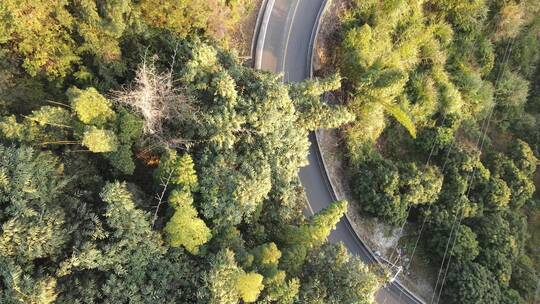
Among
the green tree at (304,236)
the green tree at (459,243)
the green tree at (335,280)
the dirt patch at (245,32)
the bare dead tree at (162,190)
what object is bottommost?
the green tree at (459,243)

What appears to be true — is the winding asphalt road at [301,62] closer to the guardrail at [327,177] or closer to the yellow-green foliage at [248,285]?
the guardrail at [327,177]

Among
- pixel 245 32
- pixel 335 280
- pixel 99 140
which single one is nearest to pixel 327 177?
pixel 335 280

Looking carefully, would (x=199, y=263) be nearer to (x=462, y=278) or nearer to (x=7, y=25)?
(x=7, y=25)

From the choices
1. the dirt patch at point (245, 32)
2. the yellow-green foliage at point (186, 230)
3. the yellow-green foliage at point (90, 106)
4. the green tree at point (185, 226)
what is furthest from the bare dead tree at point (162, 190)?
the dirt patch at point (245, 32)

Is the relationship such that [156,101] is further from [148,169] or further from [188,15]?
[188,15]

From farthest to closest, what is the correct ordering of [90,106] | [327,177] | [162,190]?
1. [327,177]
2. [162,190]
3. [90,106]

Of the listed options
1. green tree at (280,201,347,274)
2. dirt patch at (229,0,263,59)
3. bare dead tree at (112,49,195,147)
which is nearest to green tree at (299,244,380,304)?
green tree at (280,201,347,274)

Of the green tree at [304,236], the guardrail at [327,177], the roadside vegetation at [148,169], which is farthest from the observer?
the guardrail at [327,177]
